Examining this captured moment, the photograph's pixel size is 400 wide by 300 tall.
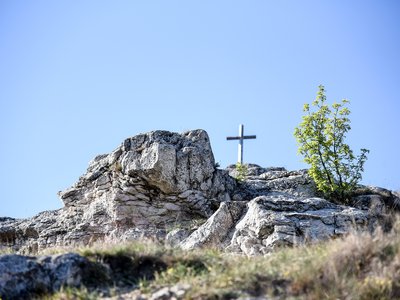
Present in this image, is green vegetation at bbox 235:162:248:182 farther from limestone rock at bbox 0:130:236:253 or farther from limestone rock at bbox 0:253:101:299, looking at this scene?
limestone rock at bbox 0:253:101:299

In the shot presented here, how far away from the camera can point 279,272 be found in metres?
9.51

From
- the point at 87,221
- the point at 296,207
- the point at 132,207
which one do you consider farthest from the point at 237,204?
the point at 87,221

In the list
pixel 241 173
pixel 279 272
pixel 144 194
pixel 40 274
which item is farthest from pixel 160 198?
pixel 279 272

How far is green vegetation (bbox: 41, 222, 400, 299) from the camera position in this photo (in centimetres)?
896

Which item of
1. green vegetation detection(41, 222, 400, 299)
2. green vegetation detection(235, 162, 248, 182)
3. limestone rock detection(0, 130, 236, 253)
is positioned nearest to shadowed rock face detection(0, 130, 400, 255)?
limestone rock detection(0, 130, 236, 253)

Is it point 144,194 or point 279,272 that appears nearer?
point 279,272

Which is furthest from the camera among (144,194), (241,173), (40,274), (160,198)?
(241,173)

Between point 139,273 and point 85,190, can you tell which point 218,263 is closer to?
point 139,273

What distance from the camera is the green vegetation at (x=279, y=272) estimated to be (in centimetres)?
896

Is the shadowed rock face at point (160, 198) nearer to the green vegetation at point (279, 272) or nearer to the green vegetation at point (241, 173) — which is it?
the green vegetation at point (241, 173)

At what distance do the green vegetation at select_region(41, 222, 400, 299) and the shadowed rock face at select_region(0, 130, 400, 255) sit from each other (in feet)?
24.9

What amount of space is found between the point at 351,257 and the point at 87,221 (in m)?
15.4

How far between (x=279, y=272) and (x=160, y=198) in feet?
45.1

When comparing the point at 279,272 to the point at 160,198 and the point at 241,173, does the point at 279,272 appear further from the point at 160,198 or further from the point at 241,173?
the point at 241,173
